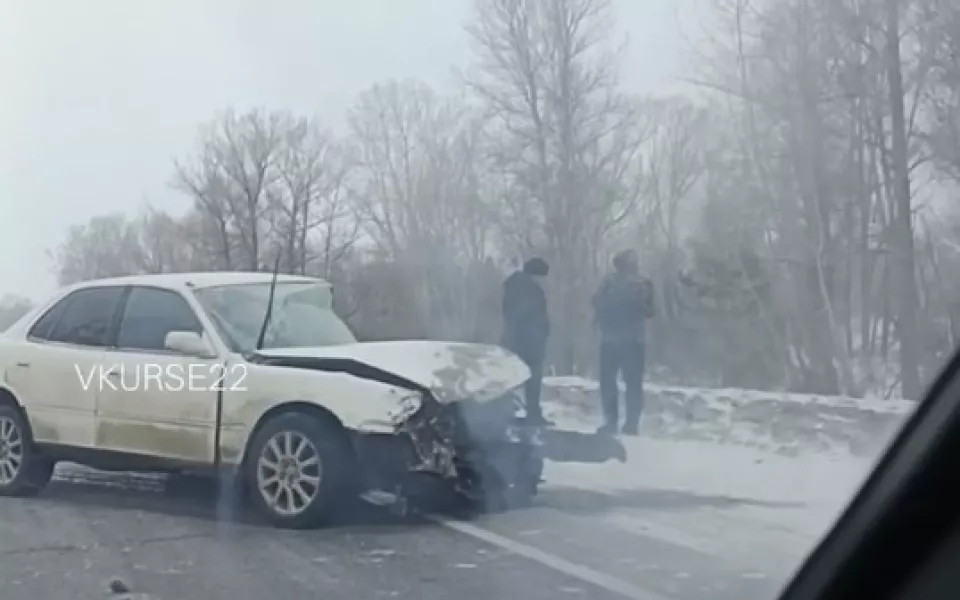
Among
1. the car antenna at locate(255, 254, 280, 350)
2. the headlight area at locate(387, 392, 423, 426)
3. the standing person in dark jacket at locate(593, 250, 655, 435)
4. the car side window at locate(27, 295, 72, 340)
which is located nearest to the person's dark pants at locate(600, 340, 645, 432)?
the standing person in dark jacket at locate(593, 250, 655, 435)

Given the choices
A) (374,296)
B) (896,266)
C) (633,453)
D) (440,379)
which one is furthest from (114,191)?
(896,266)

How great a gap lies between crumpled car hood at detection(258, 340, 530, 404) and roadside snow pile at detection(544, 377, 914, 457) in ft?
0.56

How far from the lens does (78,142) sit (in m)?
3.92

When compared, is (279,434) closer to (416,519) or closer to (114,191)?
(416,519)

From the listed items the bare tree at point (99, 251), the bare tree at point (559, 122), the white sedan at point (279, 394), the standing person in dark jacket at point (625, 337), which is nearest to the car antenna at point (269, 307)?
the white sedan at point (279, 394)

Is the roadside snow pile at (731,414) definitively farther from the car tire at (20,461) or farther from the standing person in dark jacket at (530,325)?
the car tire at (20,461)

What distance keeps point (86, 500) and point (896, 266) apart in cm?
246

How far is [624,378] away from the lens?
12.0 feet

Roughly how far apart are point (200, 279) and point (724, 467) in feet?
5.31

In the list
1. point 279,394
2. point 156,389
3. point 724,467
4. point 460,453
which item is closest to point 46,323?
point 156,389

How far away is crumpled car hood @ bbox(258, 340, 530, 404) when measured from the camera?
3.66 meters

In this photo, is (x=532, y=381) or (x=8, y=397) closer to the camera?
(x=532, y=381)

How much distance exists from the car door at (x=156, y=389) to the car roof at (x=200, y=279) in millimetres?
24

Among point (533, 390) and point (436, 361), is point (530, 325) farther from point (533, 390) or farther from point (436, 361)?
point (436, 361)
